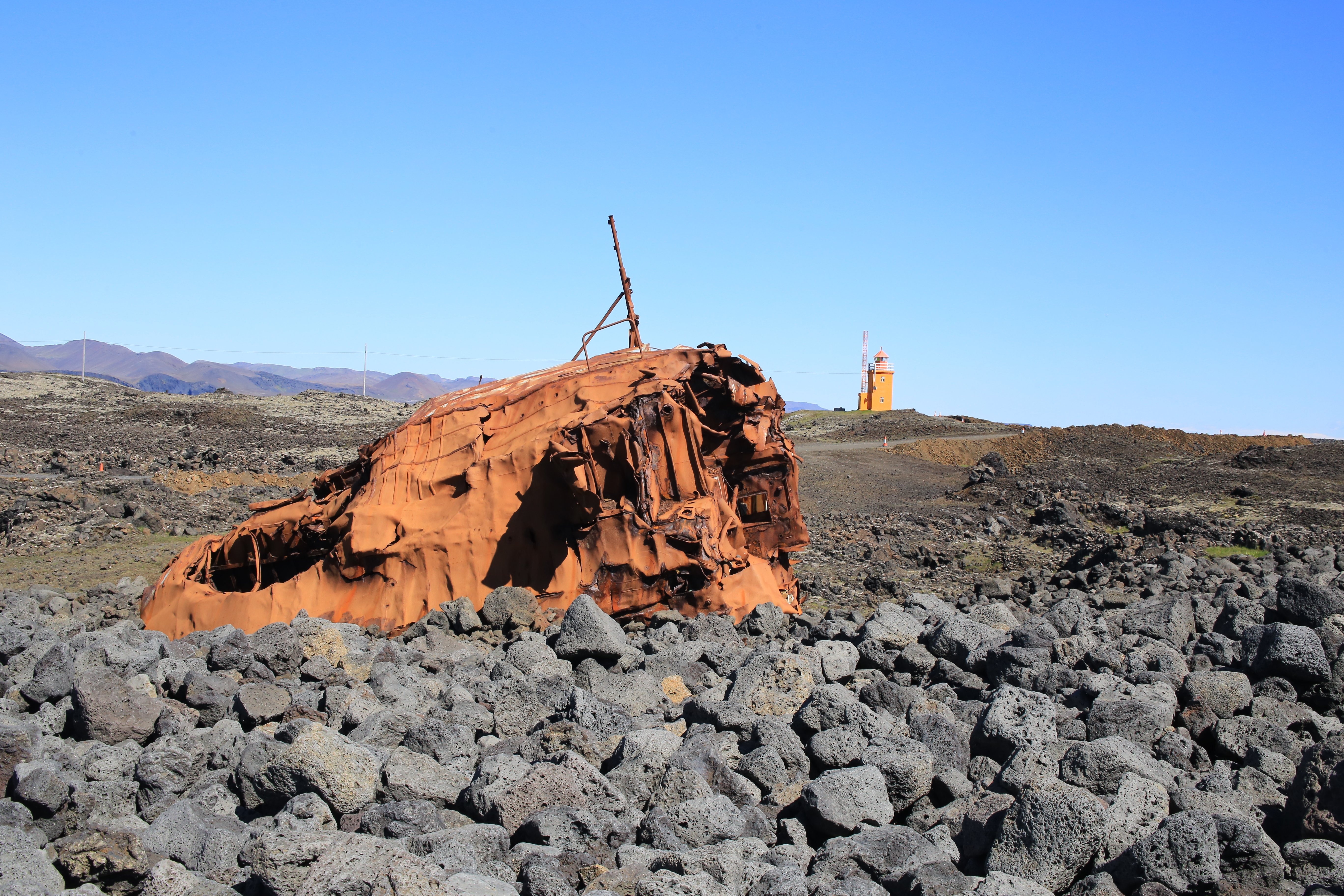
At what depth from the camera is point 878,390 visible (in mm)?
45688

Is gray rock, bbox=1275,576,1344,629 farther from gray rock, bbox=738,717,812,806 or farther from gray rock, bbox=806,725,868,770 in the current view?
gray rock, bbox=738,717,812,806

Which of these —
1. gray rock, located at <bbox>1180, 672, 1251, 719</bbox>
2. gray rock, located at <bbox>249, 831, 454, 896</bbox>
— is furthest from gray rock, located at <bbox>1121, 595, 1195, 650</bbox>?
gray rock, located at <bbox>249, 831, 454, 896</bbox>

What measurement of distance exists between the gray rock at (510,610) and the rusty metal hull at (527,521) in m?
0.32

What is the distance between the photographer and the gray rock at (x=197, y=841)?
3.74 meters

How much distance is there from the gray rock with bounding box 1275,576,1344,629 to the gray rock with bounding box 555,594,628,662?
4303 mm

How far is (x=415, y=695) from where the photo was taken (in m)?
5.79

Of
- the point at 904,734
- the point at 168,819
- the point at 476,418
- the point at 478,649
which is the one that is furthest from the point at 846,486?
the point at 168,819

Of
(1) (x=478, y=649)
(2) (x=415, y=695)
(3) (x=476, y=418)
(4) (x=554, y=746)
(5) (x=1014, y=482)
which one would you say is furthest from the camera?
Result: (5) (x=1014, y=482)

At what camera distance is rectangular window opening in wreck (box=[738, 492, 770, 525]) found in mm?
9844

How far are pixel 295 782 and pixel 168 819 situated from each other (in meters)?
0.47

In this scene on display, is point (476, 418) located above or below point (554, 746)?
above

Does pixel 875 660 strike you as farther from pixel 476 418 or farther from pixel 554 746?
pixel 476 418

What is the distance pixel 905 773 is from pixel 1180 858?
1171mm

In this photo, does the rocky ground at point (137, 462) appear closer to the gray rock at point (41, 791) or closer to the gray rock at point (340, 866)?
the gray rock at point (41, 791)
